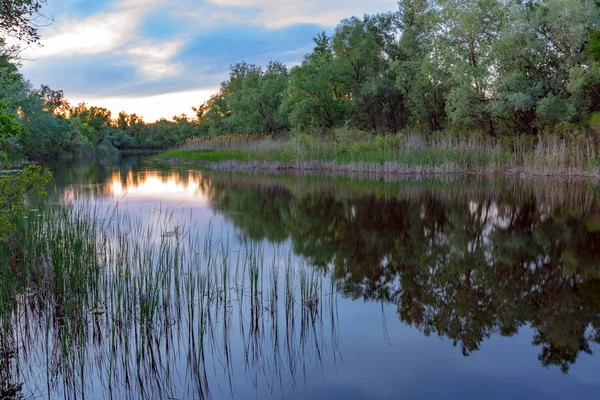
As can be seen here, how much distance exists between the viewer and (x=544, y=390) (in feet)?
13.9

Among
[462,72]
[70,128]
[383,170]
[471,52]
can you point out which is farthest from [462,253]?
[70,128]

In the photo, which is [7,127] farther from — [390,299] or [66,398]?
[390,299]

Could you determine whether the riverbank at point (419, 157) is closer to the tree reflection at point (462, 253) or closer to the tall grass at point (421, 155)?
the tall grass at point (421, 155)

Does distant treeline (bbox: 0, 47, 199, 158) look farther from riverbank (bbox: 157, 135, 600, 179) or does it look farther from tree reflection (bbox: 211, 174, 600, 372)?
riverbank (bbox: 157, 135, 600, 179)

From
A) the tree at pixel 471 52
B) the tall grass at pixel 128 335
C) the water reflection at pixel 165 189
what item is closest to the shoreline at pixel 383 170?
the tree at pixel 471 52

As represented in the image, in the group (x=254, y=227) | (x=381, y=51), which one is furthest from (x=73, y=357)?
(x=381, y=51)

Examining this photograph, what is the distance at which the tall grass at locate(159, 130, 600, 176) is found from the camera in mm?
21844

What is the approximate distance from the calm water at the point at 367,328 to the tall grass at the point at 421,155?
11.8 metres

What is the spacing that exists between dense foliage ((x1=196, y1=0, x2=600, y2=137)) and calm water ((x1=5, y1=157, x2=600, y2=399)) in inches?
642

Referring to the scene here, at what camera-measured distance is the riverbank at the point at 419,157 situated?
2180 centimetres

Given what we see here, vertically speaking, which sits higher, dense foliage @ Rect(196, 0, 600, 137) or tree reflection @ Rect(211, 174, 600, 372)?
dense foliage @ Rect(196, 0, 600, 137)

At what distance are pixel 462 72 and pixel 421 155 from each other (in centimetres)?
557

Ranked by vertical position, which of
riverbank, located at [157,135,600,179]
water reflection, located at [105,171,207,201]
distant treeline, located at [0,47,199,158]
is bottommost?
water reflection, located at [105,171,207,201]

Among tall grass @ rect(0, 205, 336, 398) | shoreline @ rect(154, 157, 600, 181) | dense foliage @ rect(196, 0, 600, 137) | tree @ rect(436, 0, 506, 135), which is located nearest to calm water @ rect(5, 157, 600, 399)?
tall grass @ rect(0, 205, 336, 398)
